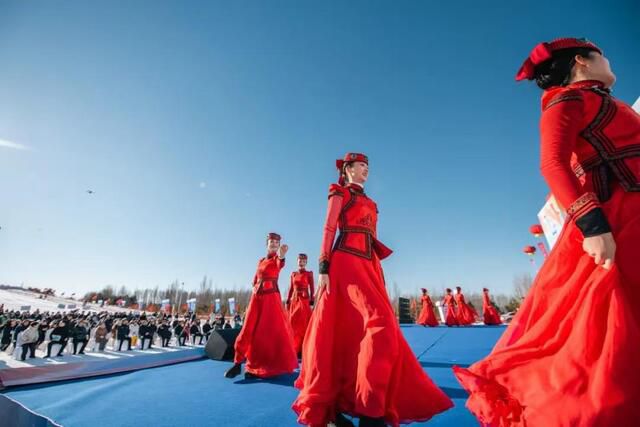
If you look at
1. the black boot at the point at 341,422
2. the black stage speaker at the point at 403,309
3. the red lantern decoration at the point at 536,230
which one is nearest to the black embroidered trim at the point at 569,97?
the black boot at the point at 341,422

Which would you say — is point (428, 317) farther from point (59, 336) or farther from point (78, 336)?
point (59, 336)

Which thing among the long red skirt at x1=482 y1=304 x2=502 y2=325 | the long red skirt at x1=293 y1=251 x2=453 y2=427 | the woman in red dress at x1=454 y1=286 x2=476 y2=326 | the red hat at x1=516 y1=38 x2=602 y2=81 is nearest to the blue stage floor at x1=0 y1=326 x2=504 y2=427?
the long red skirt at x1=293 y1=251 x2=453 y2=427

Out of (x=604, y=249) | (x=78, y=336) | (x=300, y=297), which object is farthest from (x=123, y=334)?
(x=604, y=249)

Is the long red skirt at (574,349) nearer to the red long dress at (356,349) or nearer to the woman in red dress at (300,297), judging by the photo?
the red long dress at (356,349)

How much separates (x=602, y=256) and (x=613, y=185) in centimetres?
43

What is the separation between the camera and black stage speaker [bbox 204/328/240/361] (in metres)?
6.62

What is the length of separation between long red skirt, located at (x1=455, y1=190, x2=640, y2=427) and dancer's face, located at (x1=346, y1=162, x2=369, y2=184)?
73.6 inches

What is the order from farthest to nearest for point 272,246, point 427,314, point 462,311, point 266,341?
point 427,314, point 462,311, point 272,246, point 266,341

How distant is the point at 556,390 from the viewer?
106cm

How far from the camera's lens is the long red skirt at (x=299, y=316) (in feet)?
24.8

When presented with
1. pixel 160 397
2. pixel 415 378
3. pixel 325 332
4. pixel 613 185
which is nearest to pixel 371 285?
pixel 325 332

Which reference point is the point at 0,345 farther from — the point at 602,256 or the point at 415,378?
the point at 602,256

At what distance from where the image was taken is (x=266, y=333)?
4.73 metres

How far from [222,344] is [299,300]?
2236 millimetres
